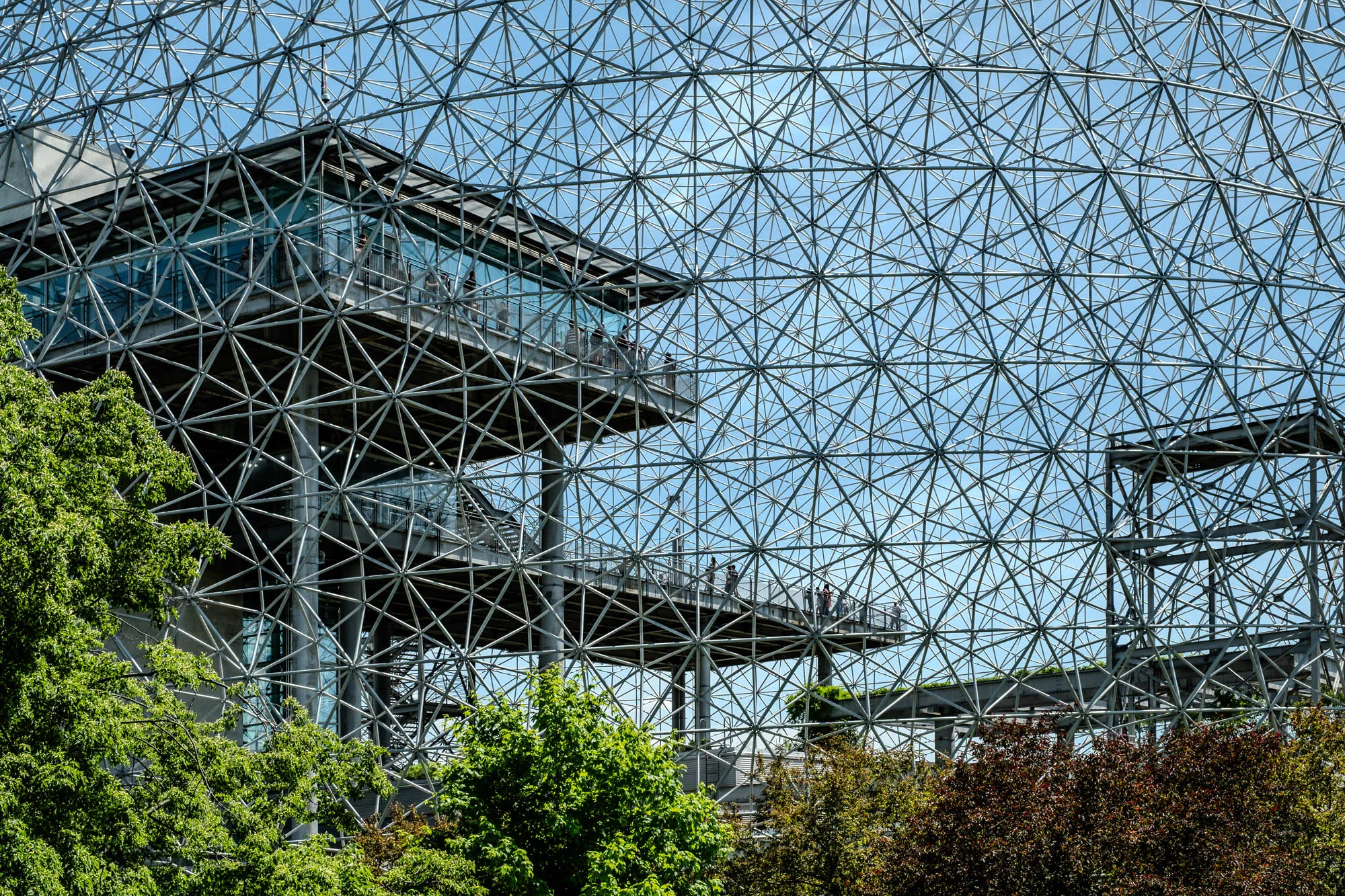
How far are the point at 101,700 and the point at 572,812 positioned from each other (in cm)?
723

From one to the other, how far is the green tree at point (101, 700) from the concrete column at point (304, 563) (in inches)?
565

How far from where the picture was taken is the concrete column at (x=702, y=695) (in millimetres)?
34412

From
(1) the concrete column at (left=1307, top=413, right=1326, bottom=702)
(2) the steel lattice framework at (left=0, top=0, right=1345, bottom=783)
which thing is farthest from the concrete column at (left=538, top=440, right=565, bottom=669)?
(1) the concrete column at (left=1307, top=413, right=1326, bottom=702)

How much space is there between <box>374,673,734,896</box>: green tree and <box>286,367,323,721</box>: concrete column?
11736 millimetres

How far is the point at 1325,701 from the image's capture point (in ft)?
103

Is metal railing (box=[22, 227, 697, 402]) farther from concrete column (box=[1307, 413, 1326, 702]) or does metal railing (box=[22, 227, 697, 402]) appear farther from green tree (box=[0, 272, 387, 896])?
green tree (box=[0, 272, 387, 896])

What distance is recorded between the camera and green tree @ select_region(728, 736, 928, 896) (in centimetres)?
2588

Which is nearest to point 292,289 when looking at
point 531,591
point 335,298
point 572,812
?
point 335,298

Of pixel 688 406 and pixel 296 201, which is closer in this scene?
pixel 296 201

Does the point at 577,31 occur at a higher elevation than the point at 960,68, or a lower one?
higher

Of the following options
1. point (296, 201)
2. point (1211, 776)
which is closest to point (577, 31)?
point (296, 201)

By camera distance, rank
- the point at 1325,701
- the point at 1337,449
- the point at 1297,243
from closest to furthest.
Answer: the point at 1325,701 → the point at 1337,449 → the point at 1297,243

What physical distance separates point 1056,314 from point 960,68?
51.4ft

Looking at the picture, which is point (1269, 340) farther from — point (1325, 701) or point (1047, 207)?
point (1325, 701)
